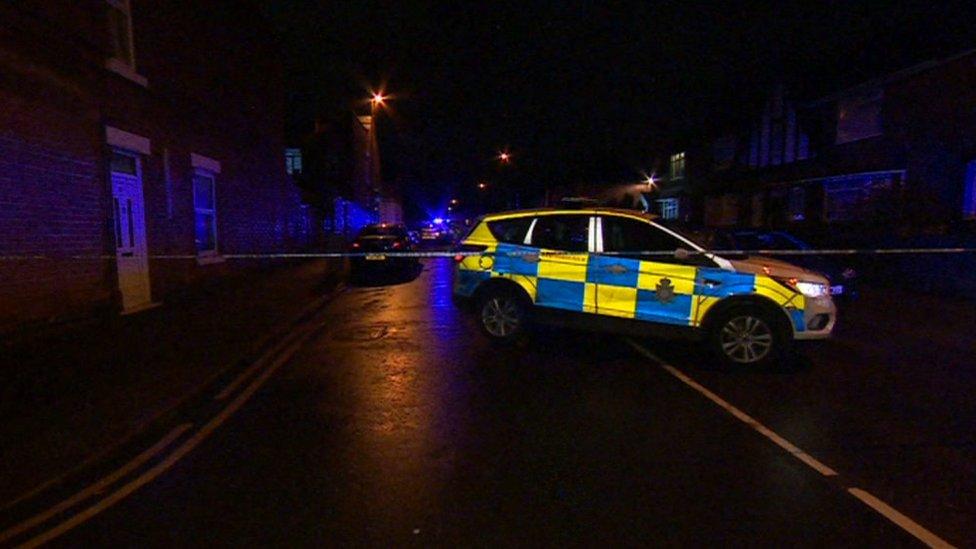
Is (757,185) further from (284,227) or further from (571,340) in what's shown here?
(571,340)

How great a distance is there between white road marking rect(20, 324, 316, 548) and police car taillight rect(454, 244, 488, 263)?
279cm

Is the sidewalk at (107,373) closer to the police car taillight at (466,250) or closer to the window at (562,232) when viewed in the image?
the police car taillight at (466,250)

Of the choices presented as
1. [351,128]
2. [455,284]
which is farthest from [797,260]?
[351,128]

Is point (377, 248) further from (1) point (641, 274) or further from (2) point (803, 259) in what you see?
(1) point (641, 274)

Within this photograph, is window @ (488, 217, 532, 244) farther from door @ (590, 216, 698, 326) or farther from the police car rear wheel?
door @ (590, 216, 698, 326)

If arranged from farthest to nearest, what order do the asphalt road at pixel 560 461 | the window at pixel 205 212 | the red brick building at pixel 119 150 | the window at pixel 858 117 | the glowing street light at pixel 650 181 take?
the glowing street light at pixel 650 181 → the window at pixel 858 117 → the window at pixel 205 212 → the red brick building at pixel 119 150 → the asphalt road at pixel 560 461

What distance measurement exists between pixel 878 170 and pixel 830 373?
16405 mm

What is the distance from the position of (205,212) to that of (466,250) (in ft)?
28.0

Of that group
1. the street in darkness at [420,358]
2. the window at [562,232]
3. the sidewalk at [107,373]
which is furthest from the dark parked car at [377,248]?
the window at [562,232]

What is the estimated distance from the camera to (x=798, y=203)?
24.5 meters

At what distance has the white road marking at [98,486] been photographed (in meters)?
3.48

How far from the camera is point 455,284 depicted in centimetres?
855

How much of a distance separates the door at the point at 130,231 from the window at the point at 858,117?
69.9 ft

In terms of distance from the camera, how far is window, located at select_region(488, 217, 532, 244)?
7965 millimetres
